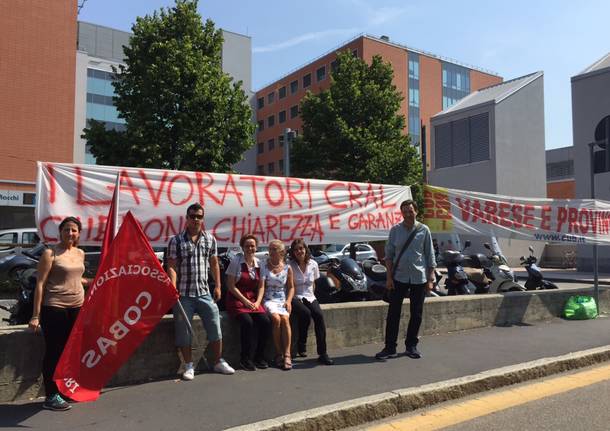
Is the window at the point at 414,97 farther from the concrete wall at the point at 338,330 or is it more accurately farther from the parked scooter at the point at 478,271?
the concrete wall at the point at 338,330

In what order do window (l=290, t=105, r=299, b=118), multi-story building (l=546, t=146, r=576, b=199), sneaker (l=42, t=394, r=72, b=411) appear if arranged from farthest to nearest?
window (l=290, t=105, r=299, b=118) → multi-story building (l=546, t=146, r=576, b=199) → sneaker (l=42, t=394, r=72, b=411)

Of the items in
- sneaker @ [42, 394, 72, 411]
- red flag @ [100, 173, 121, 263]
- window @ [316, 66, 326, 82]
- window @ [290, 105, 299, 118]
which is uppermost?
window @ [316, 66, 326, 82]

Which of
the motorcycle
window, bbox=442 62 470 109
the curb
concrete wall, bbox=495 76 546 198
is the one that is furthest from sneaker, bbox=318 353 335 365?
window, bbox=442 62 470 109

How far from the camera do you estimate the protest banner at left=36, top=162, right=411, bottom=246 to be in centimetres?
577

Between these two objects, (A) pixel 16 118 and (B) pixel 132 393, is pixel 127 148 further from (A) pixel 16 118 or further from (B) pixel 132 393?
(A) pixel 16 118

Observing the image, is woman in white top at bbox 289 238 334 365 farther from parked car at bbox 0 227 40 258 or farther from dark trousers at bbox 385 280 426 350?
parked car at bbox 0 227 40 258

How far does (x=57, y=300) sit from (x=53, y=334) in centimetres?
30

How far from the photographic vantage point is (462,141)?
3431 cm

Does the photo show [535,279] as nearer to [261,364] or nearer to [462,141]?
[261,364]

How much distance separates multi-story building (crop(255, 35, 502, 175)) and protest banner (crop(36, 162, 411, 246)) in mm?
51123

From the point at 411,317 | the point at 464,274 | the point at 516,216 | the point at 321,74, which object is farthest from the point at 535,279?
the point at 321,74

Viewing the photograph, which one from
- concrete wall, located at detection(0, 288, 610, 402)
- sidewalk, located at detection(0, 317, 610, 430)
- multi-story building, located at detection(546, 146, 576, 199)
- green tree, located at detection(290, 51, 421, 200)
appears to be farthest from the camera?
multi-story building, located at detection(546, 146, 576, 199)

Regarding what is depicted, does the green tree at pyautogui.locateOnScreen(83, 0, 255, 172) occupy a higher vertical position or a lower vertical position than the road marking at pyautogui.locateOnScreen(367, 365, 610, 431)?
higher

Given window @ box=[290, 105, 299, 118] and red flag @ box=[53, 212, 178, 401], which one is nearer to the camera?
red flag @ box=[53, 212, 178, 401]
